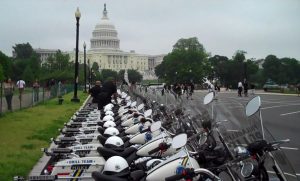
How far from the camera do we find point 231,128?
15.3 feet

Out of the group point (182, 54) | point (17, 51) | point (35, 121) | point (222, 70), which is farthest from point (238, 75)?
point (35, 121)

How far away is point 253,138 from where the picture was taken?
13.6 feet

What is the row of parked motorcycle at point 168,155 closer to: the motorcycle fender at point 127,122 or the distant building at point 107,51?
the motorcycle fender at point 127,122

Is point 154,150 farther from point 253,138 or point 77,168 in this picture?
point 253,138

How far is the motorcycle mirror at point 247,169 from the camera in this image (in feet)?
12.9

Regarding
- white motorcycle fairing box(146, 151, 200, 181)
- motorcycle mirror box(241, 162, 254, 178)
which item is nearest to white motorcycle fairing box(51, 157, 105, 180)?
white motorcycle fairing box(146, 151, 200, 181)

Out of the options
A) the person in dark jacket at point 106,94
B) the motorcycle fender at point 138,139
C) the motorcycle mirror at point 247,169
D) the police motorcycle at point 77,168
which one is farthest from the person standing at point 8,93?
the motorcycle mirror at point 247,169

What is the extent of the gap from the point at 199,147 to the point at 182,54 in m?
115

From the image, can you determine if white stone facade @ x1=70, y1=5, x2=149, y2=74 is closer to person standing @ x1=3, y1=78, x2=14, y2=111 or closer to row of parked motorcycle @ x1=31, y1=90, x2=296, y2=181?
person standing @ x1=3, y1=78, x2=14, y2=111

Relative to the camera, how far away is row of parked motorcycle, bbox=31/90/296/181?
3.94 metres

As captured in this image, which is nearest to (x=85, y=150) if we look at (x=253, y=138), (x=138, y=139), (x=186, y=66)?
(x=138, y=139)

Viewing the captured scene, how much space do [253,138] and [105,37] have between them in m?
152

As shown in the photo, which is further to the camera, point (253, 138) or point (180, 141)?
point (180, 141)

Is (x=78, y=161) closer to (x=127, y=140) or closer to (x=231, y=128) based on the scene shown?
(x=127, y=140)
